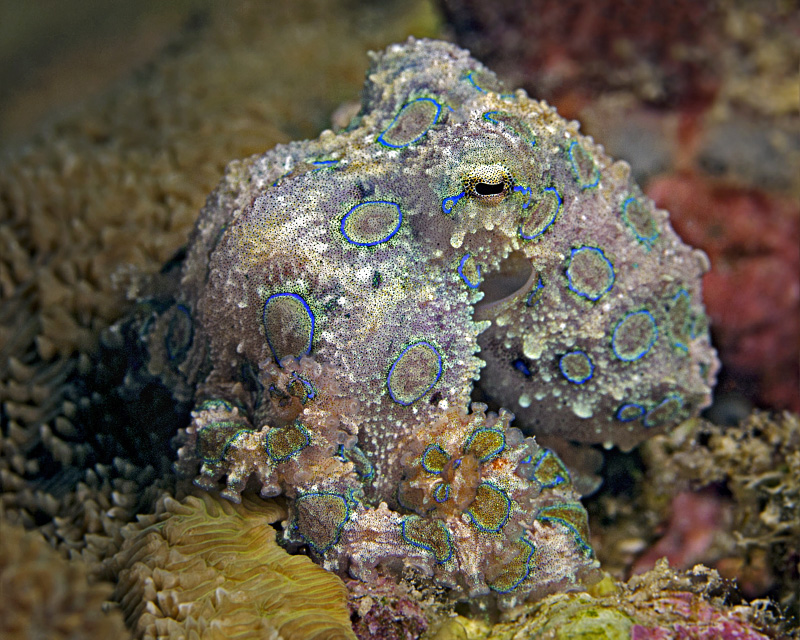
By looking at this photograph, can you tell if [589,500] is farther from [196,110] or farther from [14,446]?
[196,110]

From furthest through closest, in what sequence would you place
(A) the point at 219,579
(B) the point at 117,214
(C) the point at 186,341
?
(B) the point at 117,214 → (C) the point at 186,341 → (A) the point at 219,579

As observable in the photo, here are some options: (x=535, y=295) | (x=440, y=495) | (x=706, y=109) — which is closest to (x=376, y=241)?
(x=535, y=295)

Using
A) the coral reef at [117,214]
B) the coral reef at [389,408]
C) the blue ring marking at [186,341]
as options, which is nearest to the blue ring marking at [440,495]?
the coral reef at [389,408]

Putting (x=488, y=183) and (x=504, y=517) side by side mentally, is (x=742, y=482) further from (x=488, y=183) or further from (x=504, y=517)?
(x=488, y=183)

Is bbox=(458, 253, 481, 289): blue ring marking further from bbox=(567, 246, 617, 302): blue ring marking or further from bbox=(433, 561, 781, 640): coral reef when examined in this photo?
bbox=(433, 561, 781, 640): coral reef

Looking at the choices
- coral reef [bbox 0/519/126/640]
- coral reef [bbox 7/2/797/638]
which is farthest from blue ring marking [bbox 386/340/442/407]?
coral reef [bbox 0/519/126/640]

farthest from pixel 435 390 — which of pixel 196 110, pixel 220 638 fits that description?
pixel 196 110
